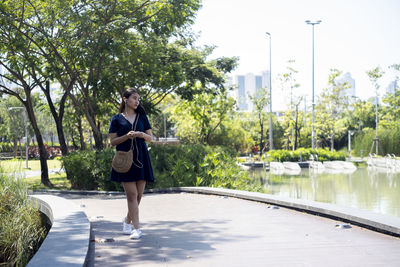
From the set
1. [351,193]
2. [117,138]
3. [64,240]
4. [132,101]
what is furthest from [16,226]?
[351,193]

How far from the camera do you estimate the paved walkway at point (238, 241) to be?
488 centimetres

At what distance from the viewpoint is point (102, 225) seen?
732 cm

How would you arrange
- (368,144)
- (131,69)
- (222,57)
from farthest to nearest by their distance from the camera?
(368,144), (222,57), (131,69)

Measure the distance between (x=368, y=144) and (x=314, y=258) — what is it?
48.9m

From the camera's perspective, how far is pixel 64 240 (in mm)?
4973

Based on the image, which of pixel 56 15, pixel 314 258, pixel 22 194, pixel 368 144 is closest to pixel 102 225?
pixel 22 194

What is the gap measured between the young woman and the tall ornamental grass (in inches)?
46.8

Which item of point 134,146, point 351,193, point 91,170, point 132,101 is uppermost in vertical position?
point 132,101

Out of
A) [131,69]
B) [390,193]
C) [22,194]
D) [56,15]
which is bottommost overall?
[390,193]

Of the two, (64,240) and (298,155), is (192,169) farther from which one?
(298,155)

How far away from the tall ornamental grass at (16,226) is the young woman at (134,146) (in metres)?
1.19

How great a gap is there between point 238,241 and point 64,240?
204 cm

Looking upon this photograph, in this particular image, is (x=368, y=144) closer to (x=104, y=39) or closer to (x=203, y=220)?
(x=104, y=39)

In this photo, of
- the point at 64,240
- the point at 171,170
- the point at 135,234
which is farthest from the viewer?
the point at 171,170
